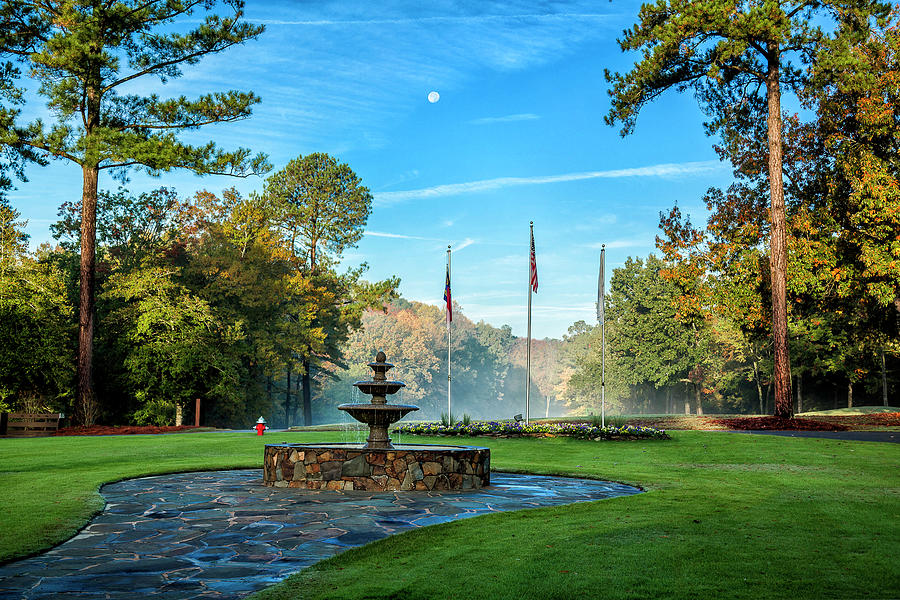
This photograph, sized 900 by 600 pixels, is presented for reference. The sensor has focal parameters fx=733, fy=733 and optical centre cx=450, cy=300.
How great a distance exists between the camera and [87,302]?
29.2 m

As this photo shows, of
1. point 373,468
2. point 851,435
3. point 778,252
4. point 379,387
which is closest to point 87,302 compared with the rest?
point 379,387

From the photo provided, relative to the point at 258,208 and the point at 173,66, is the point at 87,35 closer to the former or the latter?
the point at 173,66

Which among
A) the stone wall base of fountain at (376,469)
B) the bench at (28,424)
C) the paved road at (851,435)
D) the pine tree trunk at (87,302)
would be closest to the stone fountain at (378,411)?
the stone wall base of fountain at (376,469)

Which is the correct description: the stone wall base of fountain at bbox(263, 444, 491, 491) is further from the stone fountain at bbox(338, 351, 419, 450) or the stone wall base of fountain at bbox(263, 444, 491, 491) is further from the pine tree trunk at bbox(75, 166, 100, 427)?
the pine tree trunk at bbox(75, 166, 100, 427)

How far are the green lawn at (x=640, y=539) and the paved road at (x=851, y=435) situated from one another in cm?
504

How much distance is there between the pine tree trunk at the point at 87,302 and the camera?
93.7 ft

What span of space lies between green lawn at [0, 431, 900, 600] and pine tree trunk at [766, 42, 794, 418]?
10.9 meters

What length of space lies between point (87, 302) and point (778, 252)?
2646cm

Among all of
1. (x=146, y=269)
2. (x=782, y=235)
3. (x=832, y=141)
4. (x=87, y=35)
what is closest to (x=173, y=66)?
(x=87, y=35)

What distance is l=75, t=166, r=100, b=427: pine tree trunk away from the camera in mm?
28547

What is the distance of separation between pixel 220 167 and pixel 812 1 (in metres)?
23.3

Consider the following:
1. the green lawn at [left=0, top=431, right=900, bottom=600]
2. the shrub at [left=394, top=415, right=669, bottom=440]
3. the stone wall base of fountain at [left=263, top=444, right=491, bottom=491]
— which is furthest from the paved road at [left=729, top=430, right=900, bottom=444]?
the stone wall base of fountain at [left=263, top=444, right=491, bottom=491]

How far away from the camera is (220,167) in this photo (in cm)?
2891

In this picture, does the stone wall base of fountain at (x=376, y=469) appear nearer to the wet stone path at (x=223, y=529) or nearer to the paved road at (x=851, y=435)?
the wet stone path at (x=223, y=529)
